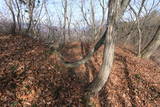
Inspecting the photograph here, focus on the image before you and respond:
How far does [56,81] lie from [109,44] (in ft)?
7.71

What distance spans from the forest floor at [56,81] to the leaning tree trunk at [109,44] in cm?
35

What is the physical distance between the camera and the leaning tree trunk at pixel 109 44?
5.58 meters

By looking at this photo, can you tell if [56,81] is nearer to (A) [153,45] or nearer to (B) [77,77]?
(B) [77,77]

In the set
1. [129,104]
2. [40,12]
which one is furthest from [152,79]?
[40,12]

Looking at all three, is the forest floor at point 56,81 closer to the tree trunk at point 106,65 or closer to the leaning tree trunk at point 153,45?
the tree trunk at point 106,65

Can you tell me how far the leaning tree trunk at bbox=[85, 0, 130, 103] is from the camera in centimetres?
558

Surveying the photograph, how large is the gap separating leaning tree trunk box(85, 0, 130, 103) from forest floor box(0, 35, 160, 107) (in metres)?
0.35

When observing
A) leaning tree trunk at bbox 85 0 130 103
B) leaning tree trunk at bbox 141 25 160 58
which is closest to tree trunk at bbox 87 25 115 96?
leaning tree trunk at bbox 85 0 130 103

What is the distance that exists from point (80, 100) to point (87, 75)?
1736 mm

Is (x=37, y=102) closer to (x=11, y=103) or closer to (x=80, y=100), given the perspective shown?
(x=11, y=103)

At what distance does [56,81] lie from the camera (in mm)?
6316

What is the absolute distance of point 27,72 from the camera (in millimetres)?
6117

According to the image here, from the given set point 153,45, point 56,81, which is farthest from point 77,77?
point 153,45

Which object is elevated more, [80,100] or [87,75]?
[87,75]
